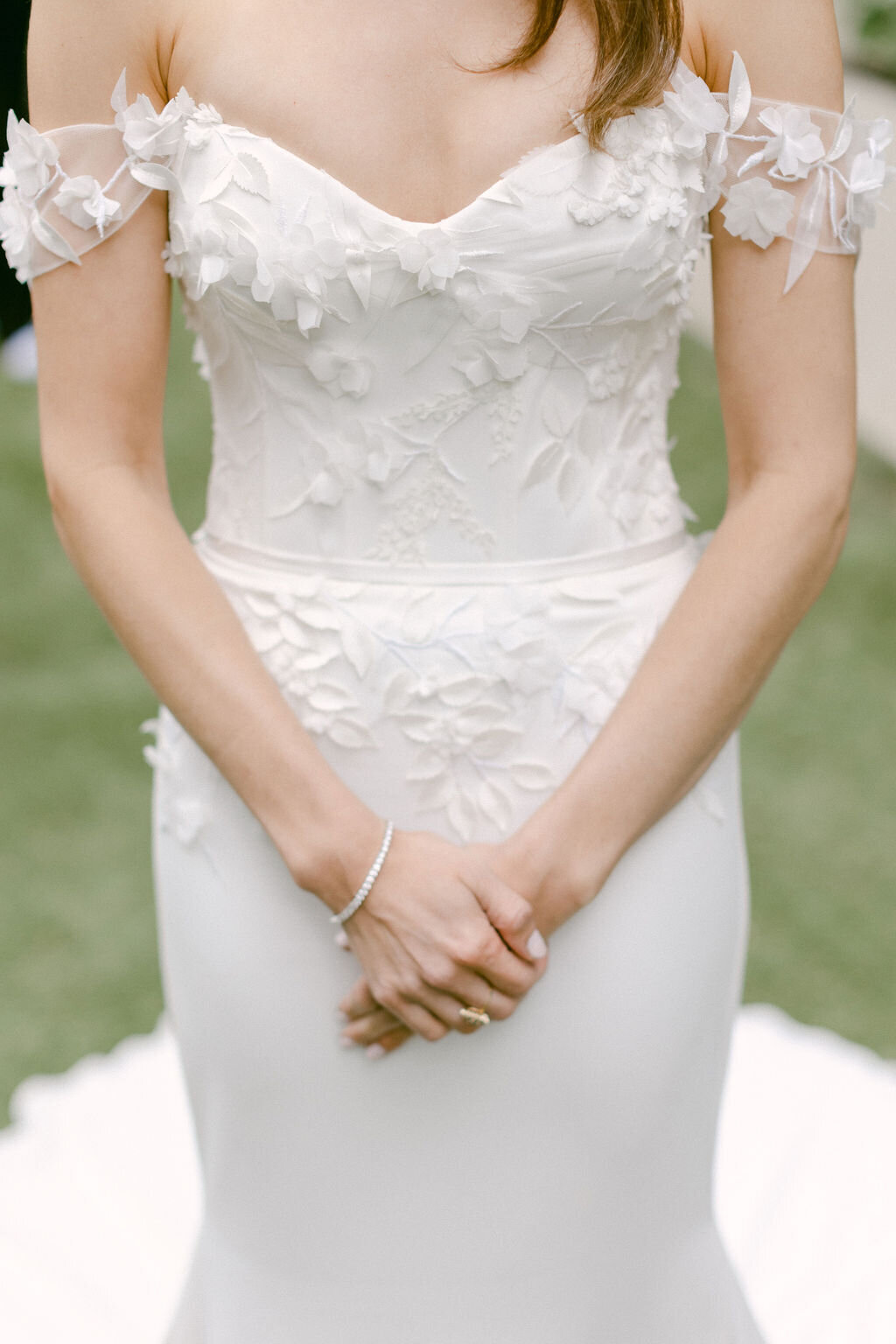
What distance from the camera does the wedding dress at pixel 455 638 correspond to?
1.64 meters

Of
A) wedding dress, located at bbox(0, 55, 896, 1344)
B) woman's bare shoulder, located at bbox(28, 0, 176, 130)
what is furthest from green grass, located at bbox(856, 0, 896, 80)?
woman's bare shoulder, located at bbox(28, 0, 176, 130)

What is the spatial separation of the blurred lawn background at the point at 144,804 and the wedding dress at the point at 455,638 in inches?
74.0

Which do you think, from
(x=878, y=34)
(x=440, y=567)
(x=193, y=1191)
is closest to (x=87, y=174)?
(x=440, y=567)

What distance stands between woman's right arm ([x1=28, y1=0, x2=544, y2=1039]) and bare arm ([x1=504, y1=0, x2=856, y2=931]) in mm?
103

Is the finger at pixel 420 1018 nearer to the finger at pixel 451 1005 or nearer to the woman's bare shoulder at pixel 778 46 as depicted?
the finger at pixel 451 1005

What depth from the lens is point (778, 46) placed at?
5.32 feet

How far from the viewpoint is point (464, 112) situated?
5.30 ft

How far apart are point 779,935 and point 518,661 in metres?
2.57

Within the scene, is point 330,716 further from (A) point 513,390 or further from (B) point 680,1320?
(B) point 680,1320

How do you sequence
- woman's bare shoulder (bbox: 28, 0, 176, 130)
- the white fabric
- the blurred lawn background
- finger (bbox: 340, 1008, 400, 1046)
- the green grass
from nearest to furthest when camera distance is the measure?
woman's bare shoulder (bbox: 28, 0, 176, 130)
finger (bbox: 340, 1008, 400, 1046)
the white fabric
the blurred lawn background
the green grass

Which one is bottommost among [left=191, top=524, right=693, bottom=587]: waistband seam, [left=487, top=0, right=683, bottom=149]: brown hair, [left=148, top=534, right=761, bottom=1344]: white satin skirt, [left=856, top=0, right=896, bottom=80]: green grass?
[left=148, top=534, right=761, bottom=1344]: white satin skirt

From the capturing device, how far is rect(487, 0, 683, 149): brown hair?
158 centimetres

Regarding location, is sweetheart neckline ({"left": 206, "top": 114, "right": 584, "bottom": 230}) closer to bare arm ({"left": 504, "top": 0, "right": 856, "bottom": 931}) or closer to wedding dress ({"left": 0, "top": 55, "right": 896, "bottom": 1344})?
wedding dress ({"left": 0, "top": 55, "right": 896, "bottom": 1344})

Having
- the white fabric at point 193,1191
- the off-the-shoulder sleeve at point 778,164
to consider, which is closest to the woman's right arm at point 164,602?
the off-the-shoulder sleeve at point 778,164
